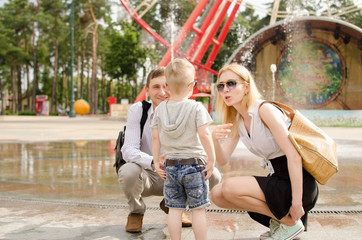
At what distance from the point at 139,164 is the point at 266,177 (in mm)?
1020

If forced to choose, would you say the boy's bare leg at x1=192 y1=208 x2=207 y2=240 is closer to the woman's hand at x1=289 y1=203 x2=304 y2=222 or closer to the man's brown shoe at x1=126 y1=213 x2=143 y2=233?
the woman's hand at x1=289 y1=203 x2=304 y2=222

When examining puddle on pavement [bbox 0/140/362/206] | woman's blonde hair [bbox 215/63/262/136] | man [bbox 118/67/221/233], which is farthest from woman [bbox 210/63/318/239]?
puddle on pavement [bbox 0/140/362/206]

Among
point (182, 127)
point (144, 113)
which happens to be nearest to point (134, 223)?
point (144, 113)

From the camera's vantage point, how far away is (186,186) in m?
2.86

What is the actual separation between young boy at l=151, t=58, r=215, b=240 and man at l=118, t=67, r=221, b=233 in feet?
2.01

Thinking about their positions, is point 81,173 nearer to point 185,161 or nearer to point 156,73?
point 156,73

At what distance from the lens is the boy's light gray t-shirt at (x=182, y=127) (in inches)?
111

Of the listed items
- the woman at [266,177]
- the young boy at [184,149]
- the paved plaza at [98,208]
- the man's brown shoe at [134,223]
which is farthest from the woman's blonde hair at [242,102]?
the man's brown shoe at [134,223]

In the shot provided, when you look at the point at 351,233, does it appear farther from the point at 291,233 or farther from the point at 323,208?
the point at 323,208

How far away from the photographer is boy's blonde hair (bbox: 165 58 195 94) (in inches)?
111

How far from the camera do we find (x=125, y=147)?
362 centimetres

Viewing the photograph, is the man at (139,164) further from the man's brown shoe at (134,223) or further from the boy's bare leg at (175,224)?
the boy's bare leg at (175,224)

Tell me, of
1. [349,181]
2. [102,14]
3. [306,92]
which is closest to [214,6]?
[306,92]

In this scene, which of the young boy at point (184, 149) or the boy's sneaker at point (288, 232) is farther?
Answer: the boy's sneaker at point (288, 232)
